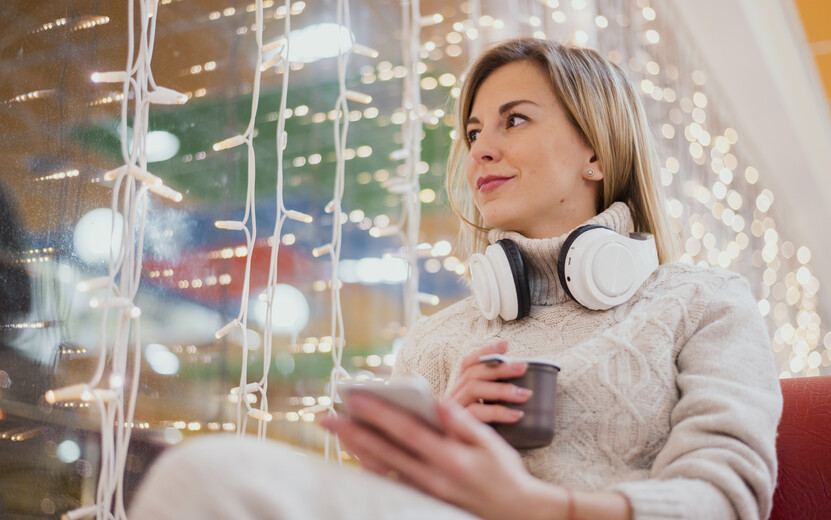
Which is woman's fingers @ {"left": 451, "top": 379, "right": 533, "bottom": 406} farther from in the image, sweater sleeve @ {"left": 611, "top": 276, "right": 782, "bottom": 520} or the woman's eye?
the woman's eye

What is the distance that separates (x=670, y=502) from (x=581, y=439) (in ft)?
0.66

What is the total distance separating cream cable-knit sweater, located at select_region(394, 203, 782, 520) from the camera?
0.69 m

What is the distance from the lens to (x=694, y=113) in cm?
315

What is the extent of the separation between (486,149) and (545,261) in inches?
8.4

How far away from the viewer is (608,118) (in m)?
1.12

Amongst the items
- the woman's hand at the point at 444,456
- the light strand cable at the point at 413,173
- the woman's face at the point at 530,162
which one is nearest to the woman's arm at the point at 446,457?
the woman's hand at the point at 444,456

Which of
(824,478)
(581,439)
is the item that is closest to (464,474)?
(581,439)

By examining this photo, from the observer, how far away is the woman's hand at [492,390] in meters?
0.71

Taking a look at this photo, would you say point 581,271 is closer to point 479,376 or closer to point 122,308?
point 479,376

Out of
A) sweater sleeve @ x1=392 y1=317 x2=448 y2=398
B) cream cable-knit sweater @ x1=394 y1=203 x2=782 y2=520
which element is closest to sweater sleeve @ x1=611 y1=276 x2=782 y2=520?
cream cable-knit sweater @ x1=394 y1=203 x2=782 y2=520

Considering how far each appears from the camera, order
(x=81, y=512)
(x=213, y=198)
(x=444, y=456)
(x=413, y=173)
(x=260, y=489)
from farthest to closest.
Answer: (x=413, y=173), (x=213, y=198), (x=81, y=512), (x=444, y=456), (x=260, y=489)

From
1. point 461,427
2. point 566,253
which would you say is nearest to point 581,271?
point 566,253

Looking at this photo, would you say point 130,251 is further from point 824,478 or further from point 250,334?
point 824,478

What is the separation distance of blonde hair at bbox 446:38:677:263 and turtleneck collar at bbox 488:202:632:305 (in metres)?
0.12
